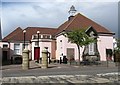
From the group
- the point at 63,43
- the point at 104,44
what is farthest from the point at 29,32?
the point at 104,44

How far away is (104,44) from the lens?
46.2 m

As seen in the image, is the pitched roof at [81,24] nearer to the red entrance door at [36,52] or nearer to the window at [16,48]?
the red entrance door at [36,52]

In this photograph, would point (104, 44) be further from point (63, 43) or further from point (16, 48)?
point (16, 48)

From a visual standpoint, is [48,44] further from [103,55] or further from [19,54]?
[103,55]

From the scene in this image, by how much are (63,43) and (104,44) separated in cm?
699

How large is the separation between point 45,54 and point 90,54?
1642cm

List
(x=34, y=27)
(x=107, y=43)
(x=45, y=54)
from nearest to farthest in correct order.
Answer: (x=45, y=54), (x=107, y=43), (x=34, y=27)

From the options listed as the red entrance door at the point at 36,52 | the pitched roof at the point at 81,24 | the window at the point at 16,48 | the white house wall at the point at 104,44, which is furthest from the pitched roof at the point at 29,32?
the white house wall at the point at 104,44

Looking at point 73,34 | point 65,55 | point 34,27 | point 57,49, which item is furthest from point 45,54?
point 34,27

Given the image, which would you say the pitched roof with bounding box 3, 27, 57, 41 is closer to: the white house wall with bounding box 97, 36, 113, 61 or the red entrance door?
the red entrance door

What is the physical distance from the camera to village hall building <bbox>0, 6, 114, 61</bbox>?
4416 centimetres

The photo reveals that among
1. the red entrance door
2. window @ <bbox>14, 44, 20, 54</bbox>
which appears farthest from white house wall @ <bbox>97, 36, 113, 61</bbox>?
window @ <bbox>14, 44, 20, 54</bbox>

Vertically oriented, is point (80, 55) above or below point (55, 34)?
below

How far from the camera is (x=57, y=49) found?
4675cm
